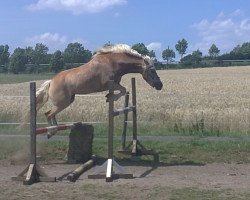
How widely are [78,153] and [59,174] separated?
1478 mm

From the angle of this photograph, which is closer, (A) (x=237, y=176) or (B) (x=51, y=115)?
(A) (x=237, y=176)

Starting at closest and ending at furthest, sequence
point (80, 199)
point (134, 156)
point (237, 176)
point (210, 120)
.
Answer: point (80, 199) < point (237, 176) < point (134, 156) < point (210, 120)

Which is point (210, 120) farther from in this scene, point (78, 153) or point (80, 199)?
point (80, 199)

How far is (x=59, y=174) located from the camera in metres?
10.8

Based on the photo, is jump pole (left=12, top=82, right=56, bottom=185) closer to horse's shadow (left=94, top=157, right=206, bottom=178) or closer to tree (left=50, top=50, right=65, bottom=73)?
horse's shadow (left=94, top=157, right=206, bottom=178)

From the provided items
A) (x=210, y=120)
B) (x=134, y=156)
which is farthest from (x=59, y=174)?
(x=210, y=120)

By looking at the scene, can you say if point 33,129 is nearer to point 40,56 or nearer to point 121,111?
point 121,111

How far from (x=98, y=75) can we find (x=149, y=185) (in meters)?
3.22

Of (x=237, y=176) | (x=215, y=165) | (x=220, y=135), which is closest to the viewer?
(x=237, y=176)

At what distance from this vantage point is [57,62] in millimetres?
49938

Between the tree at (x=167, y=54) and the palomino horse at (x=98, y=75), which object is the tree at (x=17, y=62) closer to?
the palomino horse at (x=98, y=75)

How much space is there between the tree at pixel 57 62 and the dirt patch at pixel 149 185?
3657cm

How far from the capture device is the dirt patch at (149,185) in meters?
8.49

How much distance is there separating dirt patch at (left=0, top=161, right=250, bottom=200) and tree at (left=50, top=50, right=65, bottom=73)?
36566 millimetres
